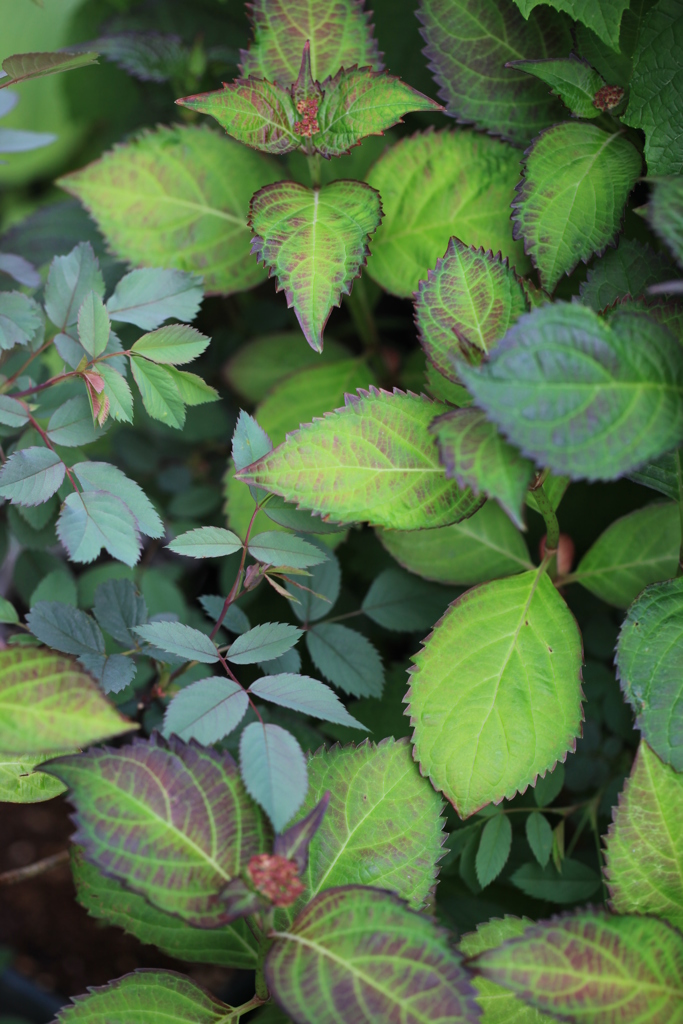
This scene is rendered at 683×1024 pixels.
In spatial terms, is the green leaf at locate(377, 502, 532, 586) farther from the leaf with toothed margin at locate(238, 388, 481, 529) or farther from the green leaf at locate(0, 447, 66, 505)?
the green leaf at locate(0, 447, 66, 505)

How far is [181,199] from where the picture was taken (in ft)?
2.81

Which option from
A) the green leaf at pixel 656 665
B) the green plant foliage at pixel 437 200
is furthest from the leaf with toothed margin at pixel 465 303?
the green leaf at pixel 656 665

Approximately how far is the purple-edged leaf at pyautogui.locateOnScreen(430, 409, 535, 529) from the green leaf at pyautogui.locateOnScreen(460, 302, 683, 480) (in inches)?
1.0

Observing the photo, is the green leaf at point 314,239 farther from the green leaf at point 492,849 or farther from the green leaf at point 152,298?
the green leaf at point 492,849

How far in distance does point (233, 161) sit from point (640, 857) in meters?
0.83

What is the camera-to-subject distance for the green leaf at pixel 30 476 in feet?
2.12

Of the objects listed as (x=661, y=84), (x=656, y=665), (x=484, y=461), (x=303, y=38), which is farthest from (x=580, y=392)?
(x=303, y=38)

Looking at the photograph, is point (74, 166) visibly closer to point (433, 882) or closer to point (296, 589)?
point (296, 589)

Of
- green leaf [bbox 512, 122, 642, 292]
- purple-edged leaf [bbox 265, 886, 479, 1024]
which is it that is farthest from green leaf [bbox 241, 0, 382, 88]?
purple-edged leaf [bbox 265, 886, 479, 1024]

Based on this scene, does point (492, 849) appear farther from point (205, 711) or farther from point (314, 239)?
point (314, 239)

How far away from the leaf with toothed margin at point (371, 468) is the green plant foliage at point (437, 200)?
0.25 meters

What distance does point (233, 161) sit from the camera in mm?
876

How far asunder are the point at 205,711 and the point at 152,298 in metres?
0.40

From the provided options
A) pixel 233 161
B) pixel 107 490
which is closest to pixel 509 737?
pixel 107 490
